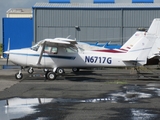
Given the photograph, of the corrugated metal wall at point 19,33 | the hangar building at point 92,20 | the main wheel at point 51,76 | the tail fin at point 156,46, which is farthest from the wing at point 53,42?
the corrugated metal wall at point 19,33

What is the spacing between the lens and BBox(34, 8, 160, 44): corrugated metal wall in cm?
4628

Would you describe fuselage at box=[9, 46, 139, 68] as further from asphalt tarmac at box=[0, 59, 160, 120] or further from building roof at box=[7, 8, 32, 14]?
building roof at box=[7, 8, 32, 14]

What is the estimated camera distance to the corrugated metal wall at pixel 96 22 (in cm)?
4628

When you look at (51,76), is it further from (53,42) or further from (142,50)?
(142,50)

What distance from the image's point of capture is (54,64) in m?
19.2

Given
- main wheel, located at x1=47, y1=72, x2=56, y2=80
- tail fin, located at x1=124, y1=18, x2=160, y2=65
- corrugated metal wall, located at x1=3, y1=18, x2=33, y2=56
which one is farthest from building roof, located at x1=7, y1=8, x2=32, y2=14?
main wheel, located at x1=47, y1=72, x2=56, y2=80

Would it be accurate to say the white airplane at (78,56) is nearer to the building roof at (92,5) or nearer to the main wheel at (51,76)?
the main wheel at (51,76)

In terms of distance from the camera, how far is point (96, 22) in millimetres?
46562

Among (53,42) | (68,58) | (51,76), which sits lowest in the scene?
(51,76)

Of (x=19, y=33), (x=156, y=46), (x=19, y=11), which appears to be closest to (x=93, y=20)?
(x=19, y=33)

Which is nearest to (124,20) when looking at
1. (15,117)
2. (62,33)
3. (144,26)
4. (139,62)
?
(144,26)

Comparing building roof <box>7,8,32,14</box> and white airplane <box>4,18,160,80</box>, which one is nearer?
white airplane <box>4,18,160,80</box>

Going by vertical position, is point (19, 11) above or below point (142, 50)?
above

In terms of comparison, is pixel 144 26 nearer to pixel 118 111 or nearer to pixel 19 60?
pixel 19 60
